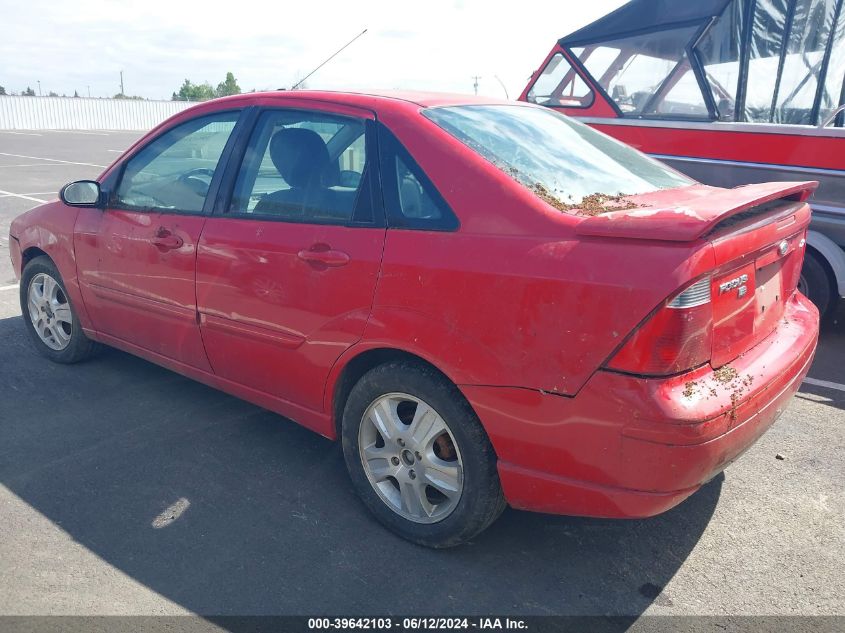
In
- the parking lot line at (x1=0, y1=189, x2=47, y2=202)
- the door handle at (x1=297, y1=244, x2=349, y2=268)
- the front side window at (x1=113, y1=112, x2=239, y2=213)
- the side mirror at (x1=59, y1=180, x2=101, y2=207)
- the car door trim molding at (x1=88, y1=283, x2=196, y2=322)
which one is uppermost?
the front side window at (x1=113, y1=112, x2=239, y2=213)

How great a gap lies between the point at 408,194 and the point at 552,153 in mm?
687

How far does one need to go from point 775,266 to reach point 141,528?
9.13 feet

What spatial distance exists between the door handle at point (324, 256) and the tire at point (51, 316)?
2256 millimetres

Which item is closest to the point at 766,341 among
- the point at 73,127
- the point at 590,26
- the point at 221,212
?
the point at 221,212

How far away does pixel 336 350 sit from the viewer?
3098 mm

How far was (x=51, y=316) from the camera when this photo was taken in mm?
4840

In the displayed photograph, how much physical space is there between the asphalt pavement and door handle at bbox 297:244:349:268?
1.07 m

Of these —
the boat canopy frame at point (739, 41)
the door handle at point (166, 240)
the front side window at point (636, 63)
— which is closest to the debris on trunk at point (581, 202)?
the door handle at point (166, 240)

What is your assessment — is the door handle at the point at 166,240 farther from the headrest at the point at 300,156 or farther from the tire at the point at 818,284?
the tire at the point at 818,284

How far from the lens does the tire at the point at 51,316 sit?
473 cm

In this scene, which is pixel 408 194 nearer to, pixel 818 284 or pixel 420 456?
pixel 420 456

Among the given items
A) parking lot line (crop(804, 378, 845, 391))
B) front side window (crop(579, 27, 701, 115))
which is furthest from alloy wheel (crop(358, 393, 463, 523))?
front side window (crop(579, 27, 701, 115))

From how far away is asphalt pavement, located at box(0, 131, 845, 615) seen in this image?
268 centimetres

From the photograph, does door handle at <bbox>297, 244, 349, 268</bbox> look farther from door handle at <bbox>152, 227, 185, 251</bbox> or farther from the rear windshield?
door handle at <bbox>152, 227, 185, 251</bbox>
